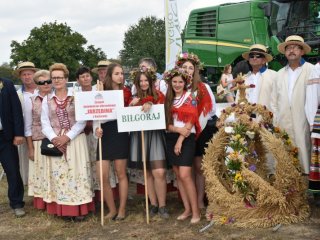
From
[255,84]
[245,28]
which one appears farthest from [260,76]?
[245,28]

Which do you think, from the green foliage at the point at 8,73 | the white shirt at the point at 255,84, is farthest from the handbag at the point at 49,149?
the green foliage at the point at 8,73

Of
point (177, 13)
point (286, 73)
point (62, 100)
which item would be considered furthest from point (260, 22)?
point (62, 100)

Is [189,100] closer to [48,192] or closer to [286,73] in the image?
[286,73]

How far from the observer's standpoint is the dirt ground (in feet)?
14.5

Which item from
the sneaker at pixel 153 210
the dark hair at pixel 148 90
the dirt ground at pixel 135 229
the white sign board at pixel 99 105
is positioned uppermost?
the dark hair at pixel 148 90

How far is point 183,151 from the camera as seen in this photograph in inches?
192

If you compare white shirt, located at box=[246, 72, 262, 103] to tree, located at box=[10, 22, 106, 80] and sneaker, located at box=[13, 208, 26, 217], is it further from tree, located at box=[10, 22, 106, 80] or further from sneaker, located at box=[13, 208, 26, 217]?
tree, located at box=[10, 22, 106, 80]

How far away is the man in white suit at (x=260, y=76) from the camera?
5.41 metres

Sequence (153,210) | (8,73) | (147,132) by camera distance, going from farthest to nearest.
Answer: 1. (8,73)
2. (153,210)
3. (147,132)

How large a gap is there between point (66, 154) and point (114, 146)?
1.86 ft

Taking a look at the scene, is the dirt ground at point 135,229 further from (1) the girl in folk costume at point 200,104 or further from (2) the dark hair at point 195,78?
(2) the dark hair at point 195,78

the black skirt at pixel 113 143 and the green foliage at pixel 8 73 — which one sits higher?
the green foliage at pixel 8 73

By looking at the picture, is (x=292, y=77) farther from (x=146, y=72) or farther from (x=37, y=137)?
(x=37, y=137)

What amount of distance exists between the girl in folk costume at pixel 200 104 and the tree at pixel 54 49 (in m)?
41.5
